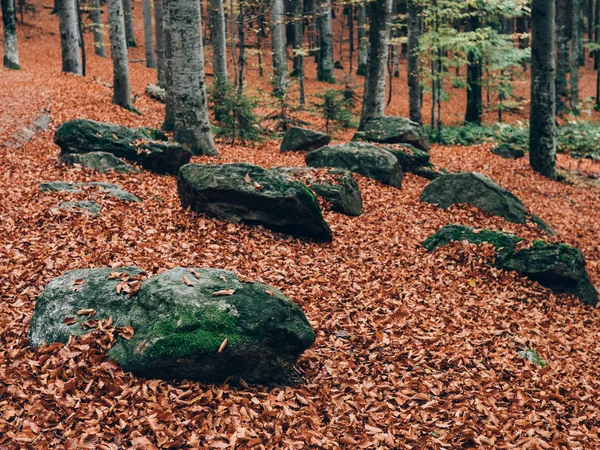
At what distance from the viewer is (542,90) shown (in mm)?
14016

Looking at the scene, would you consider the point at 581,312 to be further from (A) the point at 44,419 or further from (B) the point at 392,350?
(A) the point at 44,419

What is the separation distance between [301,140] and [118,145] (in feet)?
19.4

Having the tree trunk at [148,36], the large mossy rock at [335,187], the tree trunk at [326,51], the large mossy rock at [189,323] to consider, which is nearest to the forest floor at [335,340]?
the large mossy rock at [189,323]

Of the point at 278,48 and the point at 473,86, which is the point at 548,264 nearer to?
the point at 278,48

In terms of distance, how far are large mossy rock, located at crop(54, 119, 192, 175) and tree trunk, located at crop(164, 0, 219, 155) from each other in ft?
4.07

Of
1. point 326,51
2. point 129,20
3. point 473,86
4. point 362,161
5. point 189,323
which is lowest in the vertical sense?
point 189,323

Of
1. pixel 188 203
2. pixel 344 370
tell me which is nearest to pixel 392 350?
pixel 344 370

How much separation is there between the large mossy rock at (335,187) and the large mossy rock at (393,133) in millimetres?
4845

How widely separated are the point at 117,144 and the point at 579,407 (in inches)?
358

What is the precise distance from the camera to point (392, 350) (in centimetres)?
575

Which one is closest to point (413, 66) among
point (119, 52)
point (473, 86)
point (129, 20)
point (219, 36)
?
point (473, 86)

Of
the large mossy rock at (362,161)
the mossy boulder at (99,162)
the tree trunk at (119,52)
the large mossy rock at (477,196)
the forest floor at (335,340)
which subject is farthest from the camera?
the tree trunk at (119,52)

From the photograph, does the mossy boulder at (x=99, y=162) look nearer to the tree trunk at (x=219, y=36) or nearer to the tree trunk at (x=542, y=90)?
the tree trunk at (x=219, y=36)

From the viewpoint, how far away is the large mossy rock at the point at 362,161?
39.1 feet
